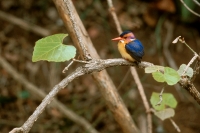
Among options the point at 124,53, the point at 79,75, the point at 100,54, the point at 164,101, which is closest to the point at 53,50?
the point at 79,75

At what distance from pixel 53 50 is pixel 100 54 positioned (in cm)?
156

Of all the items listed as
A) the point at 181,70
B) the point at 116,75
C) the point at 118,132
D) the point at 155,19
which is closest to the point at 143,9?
the point at 155,19

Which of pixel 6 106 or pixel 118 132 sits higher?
pixel 6 106

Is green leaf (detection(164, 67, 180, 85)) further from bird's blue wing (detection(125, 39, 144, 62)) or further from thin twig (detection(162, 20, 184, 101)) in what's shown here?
thin twig (detection(162, 20, 184, 101))

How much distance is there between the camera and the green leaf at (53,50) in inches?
38.8

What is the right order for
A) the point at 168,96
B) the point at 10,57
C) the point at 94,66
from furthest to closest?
the point at 10,57 < the point at 168,96 < the point at 94,66

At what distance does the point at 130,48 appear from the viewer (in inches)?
45.3

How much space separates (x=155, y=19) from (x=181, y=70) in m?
1.58

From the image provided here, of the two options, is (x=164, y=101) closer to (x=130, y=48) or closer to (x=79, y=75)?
(x=130, y=48)

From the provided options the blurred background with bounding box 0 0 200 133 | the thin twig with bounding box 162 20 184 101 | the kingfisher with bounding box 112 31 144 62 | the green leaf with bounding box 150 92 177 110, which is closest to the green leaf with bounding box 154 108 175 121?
the green leaf with bounding box 150 92 177 110

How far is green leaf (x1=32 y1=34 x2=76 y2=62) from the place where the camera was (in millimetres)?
986

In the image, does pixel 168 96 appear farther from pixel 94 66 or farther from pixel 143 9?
pixel 143 9

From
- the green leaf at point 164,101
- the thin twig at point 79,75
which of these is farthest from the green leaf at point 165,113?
the thin twig at point 79,75

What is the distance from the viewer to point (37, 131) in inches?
93.9
